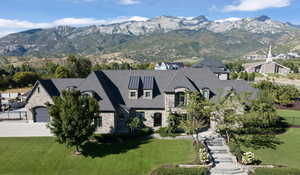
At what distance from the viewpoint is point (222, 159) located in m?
21.9

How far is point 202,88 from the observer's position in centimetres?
3072

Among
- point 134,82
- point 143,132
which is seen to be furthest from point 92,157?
point 134,82

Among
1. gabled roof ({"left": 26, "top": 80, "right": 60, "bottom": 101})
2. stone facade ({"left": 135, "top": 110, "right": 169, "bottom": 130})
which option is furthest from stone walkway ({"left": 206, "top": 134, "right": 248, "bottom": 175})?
gabled roof ({"left": 26, "top": 80, "right": 60, "bottom": 101})

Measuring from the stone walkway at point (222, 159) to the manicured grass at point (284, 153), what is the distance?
2.96 metres

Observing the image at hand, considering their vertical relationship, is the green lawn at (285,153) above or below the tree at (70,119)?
below

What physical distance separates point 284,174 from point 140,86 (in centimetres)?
2111

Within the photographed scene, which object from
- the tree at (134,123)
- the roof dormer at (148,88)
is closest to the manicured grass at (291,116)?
the roof dormer at (148,88)

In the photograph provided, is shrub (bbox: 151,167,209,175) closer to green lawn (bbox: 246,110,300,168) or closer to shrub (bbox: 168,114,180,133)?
green lawn (bbox: 246,110,300,168)

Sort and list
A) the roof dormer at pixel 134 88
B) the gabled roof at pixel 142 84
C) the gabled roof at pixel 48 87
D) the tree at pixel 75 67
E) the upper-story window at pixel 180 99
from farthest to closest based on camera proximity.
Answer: the tree at pixel 75 67
the gabled roof at pixel 48 87
the roof dormer at pixel 134 88
the upper-story window at pixel 180 99
the gabled roof at pixel 142 84

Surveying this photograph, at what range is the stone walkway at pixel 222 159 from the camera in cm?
1973

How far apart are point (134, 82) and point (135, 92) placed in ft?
5.51

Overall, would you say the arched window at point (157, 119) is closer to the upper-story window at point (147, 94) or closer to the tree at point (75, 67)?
the upper-story window at point (147, 94)

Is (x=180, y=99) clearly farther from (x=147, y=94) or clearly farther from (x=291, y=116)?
(x=291, y=116)

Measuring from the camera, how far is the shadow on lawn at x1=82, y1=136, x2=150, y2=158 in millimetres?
23570
